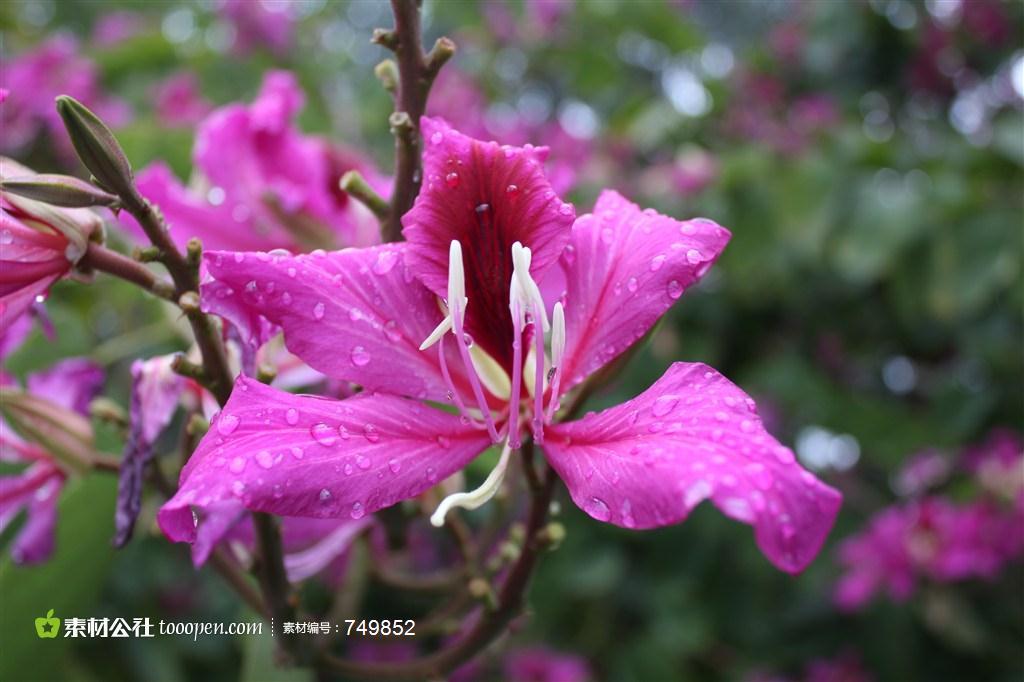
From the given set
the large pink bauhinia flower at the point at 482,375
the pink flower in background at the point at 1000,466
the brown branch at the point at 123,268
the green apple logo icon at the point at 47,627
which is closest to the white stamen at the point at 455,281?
the large pink bauhinia flower at the point at 482,375

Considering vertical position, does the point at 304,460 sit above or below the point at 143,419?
above

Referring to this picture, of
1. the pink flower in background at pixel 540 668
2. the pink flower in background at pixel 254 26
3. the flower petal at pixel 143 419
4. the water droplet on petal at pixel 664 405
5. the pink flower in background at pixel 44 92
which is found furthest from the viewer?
the pink flower in background at pixel 254 26

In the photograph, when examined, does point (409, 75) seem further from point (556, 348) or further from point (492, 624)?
point (492, 624)

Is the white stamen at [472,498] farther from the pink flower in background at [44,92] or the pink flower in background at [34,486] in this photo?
the pink flower in background at [44,92]

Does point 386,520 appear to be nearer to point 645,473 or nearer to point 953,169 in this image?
point 645,473

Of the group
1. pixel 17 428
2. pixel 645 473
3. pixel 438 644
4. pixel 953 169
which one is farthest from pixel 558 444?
pixel 953 169

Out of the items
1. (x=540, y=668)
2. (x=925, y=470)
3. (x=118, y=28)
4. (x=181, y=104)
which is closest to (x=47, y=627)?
(x=540, y=668)
